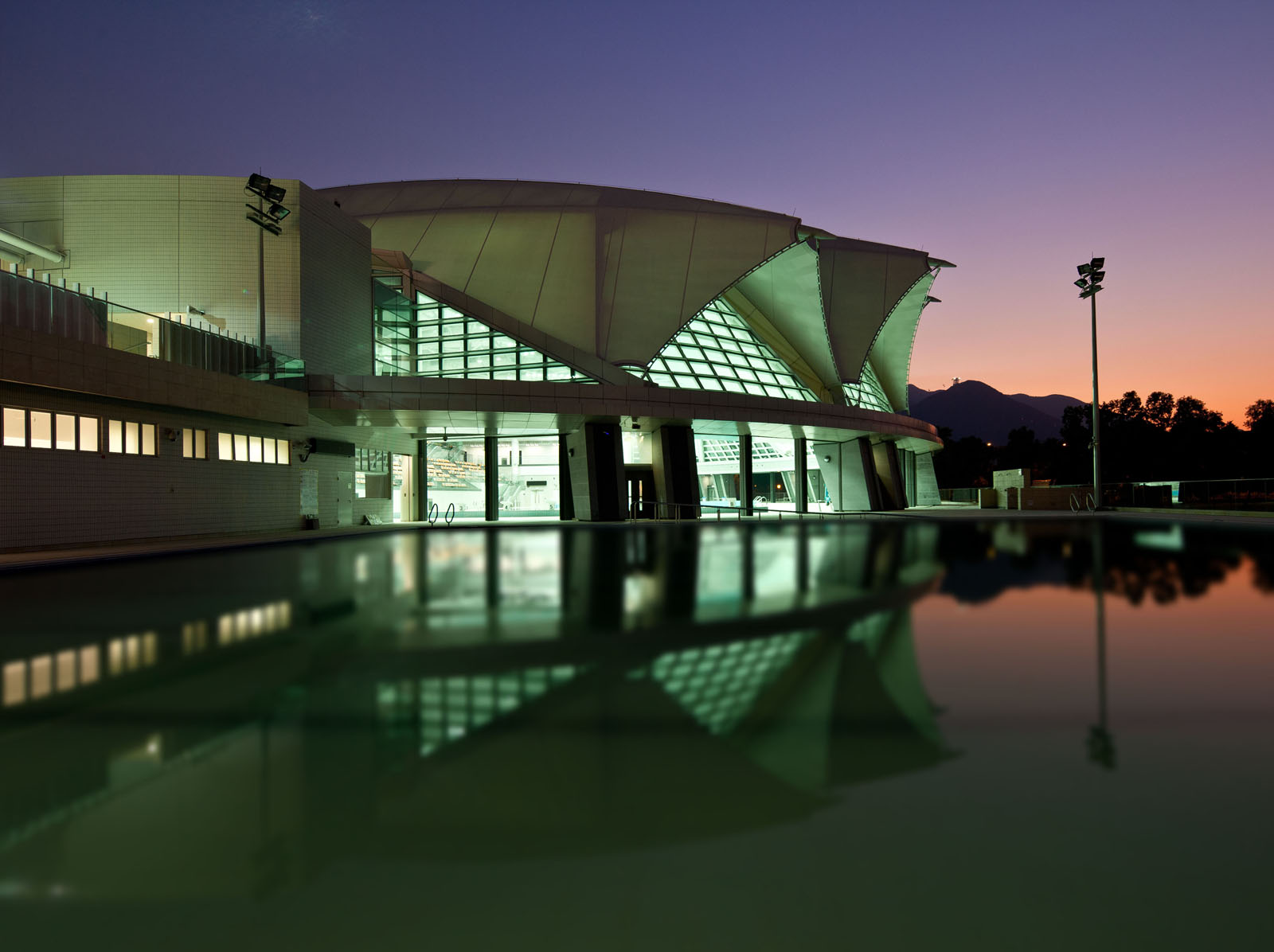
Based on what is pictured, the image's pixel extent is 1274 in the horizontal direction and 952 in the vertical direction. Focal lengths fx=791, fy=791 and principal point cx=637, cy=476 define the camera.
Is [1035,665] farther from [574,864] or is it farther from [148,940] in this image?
[148,940]

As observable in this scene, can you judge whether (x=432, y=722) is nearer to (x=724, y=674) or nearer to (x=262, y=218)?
(x=724, y=674)

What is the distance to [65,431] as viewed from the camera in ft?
63.3

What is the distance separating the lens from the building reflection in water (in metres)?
2.90

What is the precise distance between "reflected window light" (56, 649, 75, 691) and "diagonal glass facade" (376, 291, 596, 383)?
1040 inches

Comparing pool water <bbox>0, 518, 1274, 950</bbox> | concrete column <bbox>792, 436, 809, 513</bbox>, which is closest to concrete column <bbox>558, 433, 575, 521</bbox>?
concrete column <bbox>792, 436, 809, 513</bbox>

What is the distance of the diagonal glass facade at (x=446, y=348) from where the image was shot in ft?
107

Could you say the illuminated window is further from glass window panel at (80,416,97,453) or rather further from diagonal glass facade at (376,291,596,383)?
diagonal glass facade at (376,291,596,383)

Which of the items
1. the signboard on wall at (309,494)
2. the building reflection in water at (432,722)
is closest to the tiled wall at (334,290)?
the signboard on wall at (309,494)

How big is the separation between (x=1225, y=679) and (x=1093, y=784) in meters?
2.58

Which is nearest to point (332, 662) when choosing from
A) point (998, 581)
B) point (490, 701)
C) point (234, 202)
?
point (490, 701)

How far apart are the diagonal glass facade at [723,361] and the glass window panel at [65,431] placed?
21.5 m

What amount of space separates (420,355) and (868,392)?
2868 cm

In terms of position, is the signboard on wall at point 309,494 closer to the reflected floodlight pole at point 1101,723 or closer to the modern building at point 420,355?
the modern building at point 420,355

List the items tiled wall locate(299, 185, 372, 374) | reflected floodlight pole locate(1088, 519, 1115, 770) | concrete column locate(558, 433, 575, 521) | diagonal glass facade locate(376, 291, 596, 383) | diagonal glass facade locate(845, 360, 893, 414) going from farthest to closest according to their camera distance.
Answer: diagonal glass facade locate(845, 360, 893, 414) < concrete column locate(558, 433, 575, 521) < diagonal glass facade locate(376, 291, 596, 383) < tiled wall locate(299, 185, 372, 374) < reflected floodlight pole locate(1088, 519, 1115, 770)
